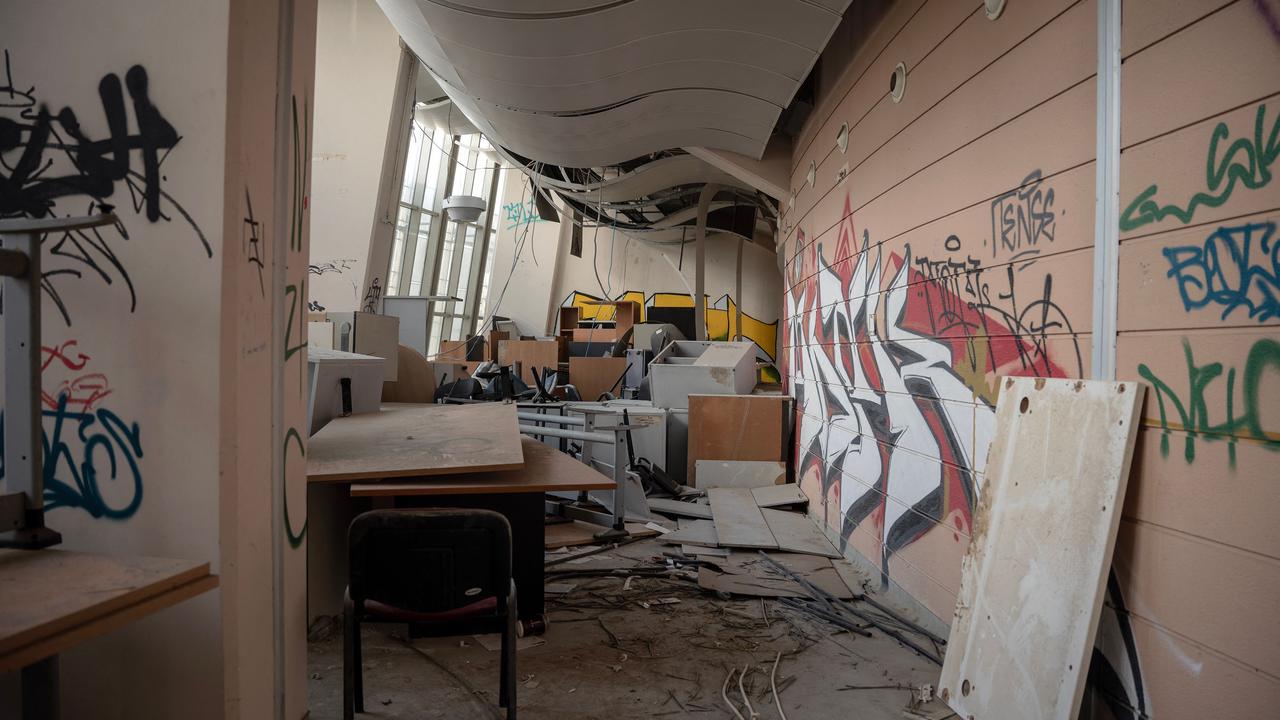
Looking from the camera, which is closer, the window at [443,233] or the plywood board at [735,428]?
the plywood board at [735,428]

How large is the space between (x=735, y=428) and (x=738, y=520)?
1.43 metres

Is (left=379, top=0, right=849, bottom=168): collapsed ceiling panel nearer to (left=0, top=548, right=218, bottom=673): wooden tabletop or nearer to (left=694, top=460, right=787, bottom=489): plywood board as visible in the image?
(left=694, top=460, right=787, bottom=489): plywood board

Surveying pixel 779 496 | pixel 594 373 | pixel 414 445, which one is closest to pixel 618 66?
pixel 414 445

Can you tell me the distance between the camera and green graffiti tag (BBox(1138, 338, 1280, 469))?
5.07 ft

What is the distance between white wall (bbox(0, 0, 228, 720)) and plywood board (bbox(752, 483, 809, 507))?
4510mm

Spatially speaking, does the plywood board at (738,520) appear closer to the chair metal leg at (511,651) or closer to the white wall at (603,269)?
the chair metal leg at (511,651)

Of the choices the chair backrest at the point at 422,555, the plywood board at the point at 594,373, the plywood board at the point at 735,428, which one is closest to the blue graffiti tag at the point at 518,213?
the plywood board at the point at 594,373

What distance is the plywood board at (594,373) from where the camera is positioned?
10.0 metres

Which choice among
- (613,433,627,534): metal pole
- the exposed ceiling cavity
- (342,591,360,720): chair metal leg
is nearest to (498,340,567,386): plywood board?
the exposed ceiling cavity

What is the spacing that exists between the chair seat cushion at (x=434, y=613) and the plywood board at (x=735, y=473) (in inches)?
172

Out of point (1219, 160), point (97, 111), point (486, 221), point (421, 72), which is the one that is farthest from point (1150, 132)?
point (486, 221)

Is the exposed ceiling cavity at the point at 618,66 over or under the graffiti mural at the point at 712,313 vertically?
over

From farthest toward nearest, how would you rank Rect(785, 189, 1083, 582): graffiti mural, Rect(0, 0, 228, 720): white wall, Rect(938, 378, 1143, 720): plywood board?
Rect(785, 189, 1083, 582): graffiti mural, Rect(938, 378, 1143, 720): plywood board, Rect(0, 0, 228, 720): white wall

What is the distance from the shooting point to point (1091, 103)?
2.09m
